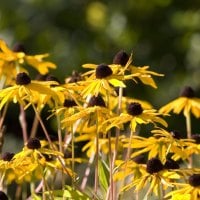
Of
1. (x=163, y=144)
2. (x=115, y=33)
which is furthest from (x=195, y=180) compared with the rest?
(x=115, y=33)

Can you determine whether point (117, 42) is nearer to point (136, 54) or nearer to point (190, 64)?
point (136, 54)

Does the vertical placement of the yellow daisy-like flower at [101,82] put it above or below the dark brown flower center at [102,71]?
below

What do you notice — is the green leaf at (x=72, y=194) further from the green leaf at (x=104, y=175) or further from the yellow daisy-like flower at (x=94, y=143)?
the yellow daisy-like flower at (x=94, y=143)

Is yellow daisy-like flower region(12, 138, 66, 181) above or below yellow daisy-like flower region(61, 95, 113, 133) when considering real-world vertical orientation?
below

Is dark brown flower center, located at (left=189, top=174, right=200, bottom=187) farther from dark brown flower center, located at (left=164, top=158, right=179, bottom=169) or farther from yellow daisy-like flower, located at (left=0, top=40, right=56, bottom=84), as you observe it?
yellow daisy-like flower, located at (left=0, top=40, right=56, bottom=84)

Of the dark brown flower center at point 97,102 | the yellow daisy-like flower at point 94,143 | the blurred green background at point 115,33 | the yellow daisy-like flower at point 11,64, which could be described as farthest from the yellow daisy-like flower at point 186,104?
the blurred green background at point 115,33

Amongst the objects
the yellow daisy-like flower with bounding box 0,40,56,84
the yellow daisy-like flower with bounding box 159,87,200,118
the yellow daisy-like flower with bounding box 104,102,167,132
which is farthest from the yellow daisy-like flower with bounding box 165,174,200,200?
the yellow daisy-like flower with bounding box 0,40,56,84
